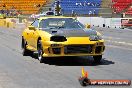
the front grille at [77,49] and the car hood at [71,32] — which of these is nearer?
the front grille at [77,49]

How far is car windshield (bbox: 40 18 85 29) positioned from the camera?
13.8 metres

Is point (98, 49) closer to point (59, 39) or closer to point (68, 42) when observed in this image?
point (68, 42)

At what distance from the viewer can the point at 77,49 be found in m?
12.4

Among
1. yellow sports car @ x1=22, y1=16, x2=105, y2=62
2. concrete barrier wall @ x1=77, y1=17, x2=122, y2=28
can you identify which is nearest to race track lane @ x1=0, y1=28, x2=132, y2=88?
yellow sports car @ x1=22, y1=16, x2=105, y2=62

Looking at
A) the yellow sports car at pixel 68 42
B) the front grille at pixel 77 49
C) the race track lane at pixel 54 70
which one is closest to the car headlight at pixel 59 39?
the yellow sports car at pixel 68 42

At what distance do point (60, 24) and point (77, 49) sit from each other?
5.70 feet

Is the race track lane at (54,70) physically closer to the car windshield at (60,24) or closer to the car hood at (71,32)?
the car hood at (71,32)

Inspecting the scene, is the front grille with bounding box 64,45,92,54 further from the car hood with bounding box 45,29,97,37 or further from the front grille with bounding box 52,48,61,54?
the car hood with bounding box 45,29,97,37

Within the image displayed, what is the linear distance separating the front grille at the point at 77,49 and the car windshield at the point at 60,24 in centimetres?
145

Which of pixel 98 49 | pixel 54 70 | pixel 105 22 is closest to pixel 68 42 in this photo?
pixel 98 49

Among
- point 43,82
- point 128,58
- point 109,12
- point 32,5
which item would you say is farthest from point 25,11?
point 43,82

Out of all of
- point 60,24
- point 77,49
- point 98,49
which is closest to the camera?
point 77,49

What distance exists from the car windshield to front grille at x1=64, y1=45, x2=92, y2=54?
1450 mm

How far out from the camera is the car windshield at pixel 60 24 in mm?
13766
